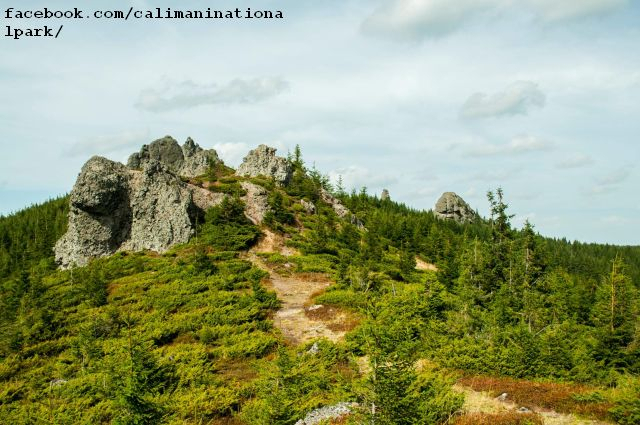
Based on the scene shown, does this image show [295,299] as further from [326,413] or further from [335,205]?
[335,205]

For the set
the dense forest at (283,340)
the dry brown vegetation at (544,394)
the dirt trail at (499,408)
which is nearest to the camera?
the dense forest at (283,340)

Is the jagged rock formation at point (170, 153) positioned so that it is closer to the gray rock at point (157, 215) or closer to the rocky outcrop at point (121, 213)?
the rocky outcrop at point (121, 213)

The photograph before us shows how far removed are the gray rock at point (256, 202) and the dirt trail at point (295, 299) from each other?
11.3 feet

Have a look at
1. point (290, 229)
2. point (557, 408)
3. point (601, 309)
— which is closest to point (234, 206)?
point (290, 229)

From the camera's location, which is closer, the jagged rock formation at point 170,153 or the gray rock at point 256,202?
the gray rock at point 256,202

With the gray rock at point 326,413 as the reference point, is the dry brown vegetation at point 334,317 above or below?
above

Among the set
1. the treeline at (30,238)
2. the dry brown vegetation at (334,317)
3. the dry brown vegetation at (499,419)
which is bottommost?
the dry brown vegetation at (499,419)

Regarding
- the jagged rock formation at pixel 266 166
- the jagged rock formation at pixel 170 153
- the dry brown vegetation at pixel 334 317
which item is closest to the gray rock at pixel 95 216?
the jagged rock formation at pixel 266 166

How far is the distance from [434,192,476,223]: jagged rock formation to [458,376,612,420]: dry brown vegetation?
382 ft

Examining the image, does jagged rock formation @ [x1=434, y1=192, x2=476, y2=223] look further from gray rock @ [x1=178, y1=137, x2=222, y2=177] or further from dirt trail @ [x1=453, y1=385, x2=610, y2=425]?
dirt trail @ [x1=453, y1=385, x2=610, y2=425]

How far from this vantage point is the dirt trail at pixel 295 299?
2703 centimetres

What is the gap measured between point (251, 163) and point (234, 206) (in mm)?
18246

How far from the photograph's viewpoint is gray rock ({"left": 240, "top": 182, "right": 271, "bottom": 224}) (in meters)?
51.8

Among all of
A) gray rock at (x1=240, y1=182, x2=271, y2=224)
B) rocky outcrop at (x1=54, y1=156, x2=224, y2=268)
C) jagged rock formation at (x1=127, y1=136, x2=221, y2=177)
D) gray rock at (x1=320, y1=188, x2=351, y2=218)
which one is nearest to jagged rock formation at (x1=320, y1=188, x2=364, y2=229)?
gray rock at (x1=320, y1=188, x2=351, y2=218)
